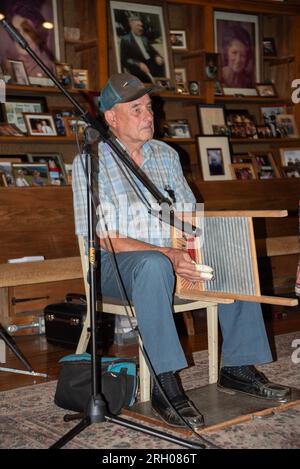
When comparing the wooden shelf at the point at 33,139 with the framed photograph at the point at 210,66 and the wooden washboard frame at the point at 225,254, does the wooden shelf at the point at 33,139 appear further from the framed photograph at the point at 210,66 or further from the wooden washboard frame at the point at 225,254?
the wooden washboard frame at the point at 225,254

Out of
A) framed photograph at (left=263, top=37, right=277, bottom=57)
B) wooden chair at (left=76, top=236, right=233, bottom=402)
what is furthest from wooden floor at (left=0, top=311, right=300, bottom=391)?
framed photograph at (left=263, top=37, right=277, bottom=57)

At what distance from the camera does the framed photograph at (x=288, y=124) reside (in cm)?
595

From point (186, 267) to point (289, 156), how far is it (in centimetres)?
363

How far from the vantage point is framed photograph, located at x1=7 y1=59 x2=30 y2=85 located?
4668 mm

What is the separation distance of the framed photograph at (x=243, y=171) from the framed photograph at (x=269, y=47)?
1006 millimetres

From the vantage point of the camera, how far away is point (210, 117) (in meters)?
5.54

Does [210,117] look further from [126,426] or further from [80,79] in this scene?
[126,426]

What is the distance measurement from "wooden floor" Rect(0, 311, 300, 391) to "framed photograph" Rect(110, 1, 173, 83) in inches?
70.6

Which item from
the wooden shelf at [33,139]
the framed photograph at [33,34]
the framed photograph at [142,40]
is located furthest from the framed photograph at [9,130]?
the framed photograph at [142,40]

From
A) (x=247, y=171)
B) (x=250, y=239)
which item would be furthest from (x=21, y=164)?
(x=250, y=239)

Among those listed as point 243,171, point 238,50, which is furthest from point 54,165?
point 238,50

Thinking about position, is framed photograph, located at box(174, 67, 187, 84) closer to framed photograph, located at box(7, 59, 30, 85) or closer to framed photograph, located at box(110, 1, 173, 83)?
framed photograph, located at box(110, 1, 173, 83)

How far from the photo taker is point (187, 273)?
2.62m

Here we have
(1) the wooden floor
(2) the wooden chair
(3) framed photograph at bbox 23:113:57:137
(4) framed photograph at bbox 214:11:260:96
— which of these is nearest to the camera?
(2) the wooden chair
